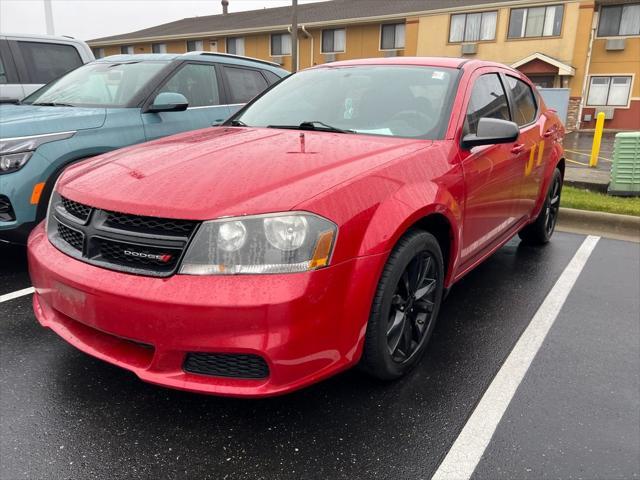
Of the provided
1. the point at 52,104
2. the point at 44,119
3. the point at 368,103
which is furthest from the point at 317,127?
the point at 52,104

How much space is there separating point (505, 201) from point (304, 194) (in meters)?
2.06

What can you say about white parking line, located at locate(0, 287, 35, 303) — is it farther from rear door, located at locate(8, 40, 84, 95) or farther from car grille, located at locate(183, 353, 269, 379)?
rear door, located at locate(8, 40, 84, 95)

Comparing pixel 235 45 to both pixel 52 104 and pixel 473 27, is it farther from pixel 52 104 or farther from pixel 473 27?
pixel 52 104

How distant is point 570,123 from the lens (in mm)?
23281

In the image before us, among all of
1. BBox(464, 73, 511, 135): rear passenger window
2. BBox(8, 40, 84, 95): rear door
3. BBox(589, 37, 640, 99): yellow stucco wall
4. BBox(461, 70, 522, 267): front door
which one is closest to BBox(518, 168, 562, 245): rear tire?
BBox(461, 70, 522, 267): front door

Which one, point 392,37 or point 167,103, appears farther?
point 392,37

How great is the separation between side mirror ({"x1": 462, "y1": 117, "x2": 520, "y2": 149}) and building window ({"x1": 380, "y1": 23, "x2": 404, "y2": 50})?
2554 centimetres

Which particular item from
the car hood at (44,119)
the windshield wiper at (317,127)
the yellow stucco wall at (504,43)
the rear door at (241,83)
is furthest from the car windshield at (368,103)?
the yellow stucco wall at (504,43)

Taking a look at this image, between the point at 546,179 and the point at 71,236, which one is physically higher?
the point at 71,236

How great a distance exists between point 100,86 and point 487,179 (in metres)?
3.72

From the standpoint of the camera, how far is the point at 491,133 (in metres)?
2.83

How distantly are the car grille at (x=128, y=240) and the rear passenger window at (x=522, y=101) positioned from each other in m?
2.98

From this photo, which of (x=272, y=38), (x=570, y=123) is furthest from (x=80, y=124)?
(x=272, y=38)

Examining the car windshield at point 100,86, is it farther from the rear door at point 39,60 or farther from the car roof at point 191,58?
the rear door at point 39,60
